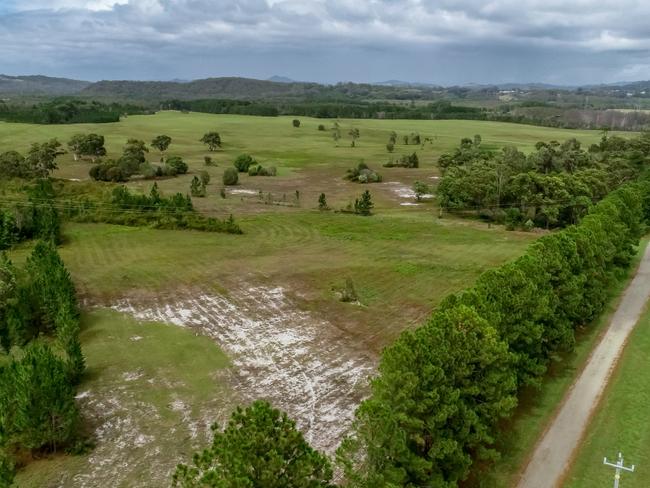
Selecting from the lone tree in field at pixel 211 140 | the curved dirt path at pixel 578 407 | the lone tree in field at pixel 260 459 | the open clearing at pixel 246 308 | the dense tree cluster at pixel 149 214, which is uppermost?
the lone tree in field at pixel 260 459

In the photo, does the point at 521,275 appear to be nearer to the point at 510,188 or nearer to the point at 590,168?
the point at 510,188

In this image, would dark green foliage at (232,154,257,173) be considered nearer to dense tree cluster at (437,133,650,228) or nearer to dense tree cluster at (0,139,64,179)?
dense tree cluster at (0,139,64,179)

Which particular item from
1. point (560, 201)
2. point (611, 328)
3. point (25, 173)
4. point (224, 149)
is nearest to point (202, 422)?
point (611, 328)

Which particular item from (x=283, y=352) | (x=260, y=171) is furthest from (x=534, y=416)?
(x=260, y=171)

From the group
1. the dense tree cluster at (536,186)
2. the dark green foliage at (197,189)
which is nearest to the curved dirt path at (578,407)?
the dense tree cluster at (536,186)

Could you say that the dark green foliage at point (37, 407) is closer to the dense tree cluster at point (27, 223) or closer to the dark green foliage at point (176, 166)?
the dense tree cluster at point (27, 223)

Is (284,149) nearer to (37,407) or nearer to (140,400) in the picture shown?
(140,400)

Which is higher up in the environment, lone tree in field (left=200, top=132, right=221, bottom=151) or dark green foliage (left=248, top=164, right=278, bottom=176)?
lone tree in field (left=200, top=132, right=221, bottom=151)

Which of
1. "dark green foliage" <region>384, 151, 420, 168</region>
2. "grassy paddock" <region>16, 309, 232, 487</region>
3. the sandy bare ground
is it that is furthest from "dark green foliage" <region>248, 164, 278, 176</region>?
"grassy paddock" <region>16, 309, 232, 487</region>
